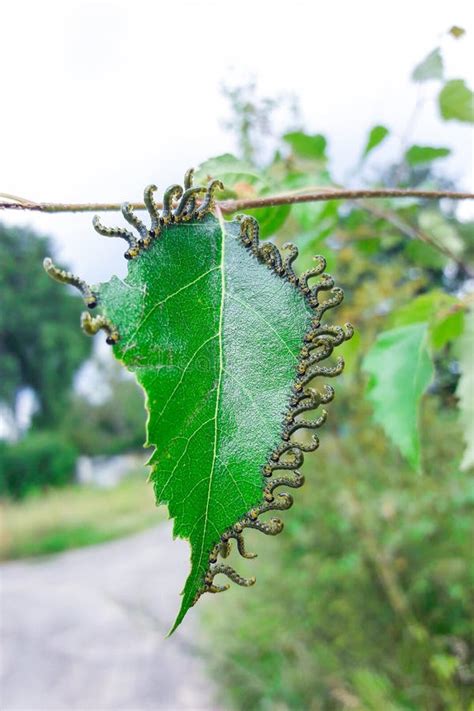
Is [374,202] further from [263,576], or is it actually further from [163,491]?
[263,576]

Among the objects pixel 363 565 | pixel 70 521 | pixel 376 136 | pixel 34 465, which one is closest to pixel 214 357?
pixel 376 136

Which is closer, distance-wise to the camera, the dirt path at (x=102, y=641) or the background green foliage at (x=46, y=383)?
the dirt path at (x=102, y=641)

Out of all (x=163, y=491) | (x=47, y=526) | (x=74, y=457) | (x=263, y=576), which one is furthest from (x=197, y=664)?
(x=74, y=457)

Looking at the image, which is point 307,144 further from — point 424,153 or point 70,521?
point 70,521

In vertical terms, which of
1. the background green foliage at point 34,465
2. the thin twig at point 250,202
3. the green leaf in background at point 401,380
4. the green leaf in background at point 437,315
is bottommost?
the background green foliage at point 34,465

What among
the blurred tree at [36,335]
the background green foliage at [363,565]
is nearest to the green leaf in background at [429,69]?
the background green foliage at [363,565]

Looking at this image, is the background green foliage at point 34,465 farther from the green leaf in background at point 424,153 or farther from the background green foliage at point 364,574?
the green leaf in background at point 424,153
